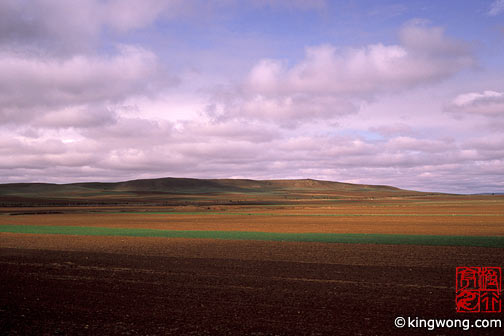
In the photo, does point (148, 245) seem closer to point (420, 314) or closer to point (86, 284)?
point (86, 284)

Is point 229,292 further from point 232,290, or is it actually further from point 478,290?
point 478,290

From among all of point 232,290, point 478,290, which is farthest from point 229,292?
point 478,290

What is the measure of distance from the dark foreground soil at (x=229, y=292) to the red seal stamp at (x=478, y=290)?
0.42 meters

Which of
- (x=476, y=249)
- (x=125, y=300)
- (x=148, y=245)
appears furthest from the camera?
(x=148, y=245)

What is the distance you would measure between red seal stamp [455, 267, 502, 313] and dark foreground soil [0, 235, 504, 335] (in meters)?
0.42

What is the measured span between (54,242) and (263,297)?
23.7 meters

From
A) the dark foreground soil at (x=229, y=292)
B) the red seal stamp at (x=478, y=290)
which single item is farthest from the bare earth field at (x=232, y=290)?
Result: the red seal stamp at (x=478, y=290)

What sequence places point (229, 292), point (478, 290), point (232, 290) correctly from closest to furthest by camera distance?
1. point (229, 292)
2. point (478, 290)
3. point (232, 290)

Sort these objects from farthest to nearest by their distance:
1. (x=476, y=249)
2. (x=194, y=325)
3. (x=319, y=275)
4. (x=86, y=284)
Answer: (x=476, y=249) < (x=319, y=275) < (x=86, y=284) < (x=194, y=325)

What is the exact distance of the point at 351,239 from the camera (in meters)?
32.6

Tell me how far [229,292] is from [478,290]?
8.66 metres

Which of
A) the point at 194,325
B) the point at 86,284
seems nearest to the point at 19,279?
the point at 86,284

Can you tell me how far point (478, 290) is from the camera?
48.1 ft

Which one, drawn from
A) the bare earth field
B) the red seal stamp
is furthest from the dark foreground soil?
the red seal stamp
